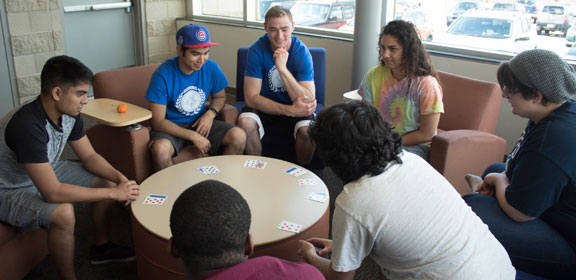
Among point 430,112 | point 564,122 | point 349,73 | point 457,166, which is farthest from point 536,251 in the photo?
point 349,73

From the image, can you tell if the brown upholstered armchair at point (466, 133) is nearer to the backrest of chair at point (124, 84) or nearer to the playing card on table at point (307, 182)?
the playing card on table at point (307, 182)

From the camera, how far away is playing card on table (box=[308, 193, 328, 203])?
89.0 inches

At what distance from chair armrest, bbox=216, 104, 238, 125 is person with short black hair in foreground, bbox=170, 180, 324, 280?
6.93 feet

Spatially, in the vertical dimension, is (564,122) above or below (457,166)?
above

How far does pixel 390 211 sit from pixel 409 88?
5.14 feet

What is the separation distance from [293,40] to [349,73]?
1357 millimetres

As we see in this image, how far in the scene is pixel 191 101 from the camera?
3.14 meters

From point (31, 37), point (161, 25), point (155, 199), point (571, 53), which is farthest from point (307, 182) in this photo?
point (161, 25)

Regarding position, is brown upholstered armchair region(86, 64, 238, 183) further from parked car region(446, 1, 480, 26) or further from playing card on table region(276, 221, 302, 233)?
parked car region(446, 1, 480, 26)

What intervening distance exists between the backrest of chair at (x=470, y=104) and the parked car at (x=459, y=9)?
121 centimetres

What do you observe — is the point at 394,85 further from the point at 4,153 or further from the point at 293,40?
the point at 4,153

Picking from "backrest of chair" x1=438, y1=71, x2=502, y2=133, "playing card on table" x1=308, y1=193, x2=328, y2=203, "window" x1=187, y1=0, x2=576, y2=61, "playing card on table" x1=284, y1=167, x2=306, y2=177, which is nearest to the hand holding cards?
"playing card on table" x1=284, y1=167, x2=306, y2=177

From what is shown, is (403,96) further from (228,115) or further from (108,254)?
(108,254)

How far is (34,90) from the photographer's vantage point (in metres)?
4.61
